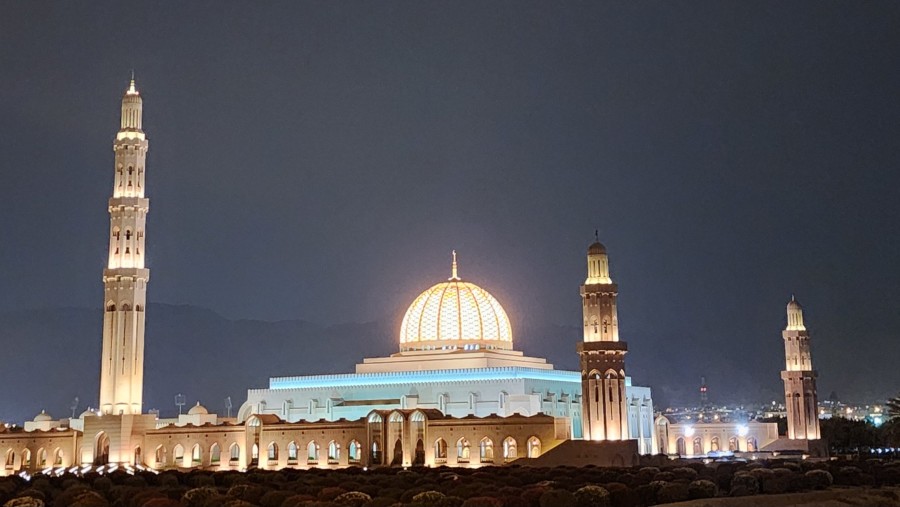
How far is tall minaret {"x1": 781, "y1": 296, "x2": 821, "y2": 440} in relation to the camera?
57375mm

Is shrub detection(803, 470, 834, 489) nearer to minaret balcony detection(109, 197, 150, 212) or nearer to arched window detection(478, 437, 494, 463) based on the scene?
arched window detection(478, 437, 494, 463)

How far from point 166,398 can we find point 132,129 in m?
77.9

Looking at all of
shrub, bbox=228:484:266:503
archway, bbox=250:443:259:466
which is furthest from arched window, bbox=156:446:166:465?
shrub, bbox=228:484:266:503

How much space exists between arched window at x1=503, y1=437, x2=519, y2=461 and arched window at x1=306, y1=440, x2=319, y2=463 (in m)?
7.89

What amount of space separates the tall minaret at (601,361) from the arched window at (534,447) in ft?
5.83

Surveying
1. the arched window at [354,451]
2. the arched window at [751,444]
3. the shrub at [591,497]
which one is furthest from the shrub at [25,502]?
the arched window at [751,444]

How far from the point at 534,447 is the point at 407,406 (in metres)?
8.38

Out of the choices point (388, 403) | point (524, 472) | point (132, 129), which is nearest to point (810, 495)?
point (524, 472)

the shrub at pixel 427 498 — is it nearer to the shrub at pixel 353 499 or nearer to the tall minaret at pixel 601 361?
the shrub at pixel 353 499

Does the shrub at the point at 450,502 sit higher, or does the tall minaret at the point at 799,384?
the tall minaret at the point at 799,384

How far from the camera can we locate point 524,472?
34.7m

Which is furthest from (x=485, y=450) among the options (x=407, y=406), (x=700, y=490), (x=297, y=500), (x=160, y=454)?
(x=297, y=500)

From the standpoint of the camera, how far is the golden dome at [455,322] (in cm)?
5416

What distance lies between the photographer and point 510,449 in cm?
4381
